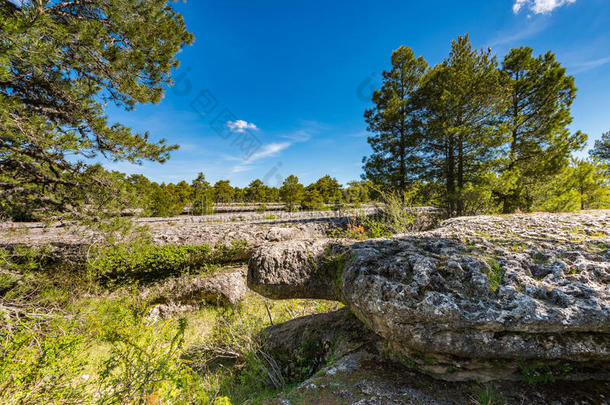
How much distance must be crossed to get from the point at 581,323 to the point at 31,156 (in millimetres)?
8045

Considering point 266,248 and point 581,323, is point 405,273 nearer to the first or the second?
point 581,323

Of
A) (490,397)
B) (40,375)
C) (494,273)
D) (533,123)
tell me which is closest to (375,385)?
(490,397)

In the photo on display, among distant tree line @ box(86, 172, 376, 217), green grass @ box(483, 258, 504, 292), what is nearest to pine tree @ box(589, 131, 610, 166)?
distant tree line @ box(86, 172, 376, 217)

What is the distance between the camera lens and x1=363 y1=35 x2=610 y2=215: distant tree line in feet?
28.9

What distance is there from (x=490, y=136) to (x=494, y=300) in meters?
10.0

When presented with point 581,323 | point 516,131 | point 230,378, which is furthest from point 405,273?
point 516,131

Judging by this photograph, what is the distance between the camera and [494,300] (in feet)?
6.21

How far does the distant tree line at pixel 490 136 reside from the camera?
8.80 m

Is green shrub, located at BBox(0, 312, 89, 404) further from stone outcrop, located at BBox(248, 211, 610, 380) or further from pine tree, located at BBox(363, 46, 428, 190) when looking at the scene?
pine tree, located at BBox(363, 46, 428, 190)

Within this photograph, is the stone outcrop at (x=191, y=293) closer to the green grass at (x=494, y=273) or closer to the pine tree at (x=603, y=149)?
the green grass at (x=494, y=273)

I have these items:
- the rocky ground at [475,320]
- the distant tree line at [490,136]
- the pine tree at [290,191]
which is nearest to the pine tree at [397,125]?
the distant tree line at [490,136]

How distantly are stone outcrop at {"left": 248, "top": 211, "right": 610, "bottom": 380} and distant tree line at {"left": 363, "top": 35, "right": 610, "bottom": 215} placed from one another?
7.77 metres

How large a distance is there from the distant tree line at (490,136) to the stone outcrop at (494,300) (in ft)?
25.5

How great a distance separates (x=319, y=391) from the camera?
6.93ft
